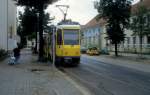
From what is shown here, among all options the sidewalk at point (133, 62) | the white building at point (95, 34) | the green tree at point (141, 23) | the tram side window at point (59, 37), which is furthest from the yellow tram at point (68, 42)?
the white building at point (95, 34)

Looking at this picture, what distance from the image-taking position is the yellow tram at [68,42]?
34.9m

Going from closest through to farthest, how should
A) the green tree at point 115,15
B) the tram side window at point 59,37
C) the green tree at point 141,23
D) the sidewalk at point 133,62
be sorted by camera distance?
1. the sidewalk at point 133,62
2. the tram side window at point 59,37
3. the green tree at point 141,23
4. the green tree at point 115,15

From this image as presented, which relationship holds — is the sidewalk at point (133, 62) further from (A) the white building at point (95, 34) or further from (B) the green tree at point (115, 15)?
(A) the white building at point (95, 34)

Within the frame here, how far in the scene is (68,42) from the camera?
35188 millimetres

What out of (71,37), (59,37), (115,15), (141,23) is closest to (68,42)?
(71,37)

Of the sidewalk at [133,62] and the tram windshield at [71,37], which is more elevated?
the tram windshield at [71,37]

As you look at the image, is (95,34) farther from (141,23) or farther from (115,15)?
(141,23)

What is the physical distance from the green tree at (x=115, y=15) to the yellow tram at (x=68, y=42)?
27133mm

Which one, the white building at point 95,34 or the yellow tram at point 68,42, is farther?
the white building at point 95,34

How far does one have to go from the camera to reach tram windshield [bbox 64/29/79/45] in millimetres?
35219

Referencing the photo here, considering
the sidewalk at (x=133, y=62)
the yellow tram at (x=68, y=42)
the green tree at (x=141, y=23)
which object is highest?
the green tree at (x=141, y=23)

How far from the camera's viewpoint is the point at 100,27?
10806 cm

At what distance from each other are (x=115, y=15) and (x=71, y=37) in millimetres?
27925

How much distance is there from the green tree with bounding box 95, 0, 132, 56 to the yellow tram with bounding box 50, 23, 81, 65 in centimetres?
2713
